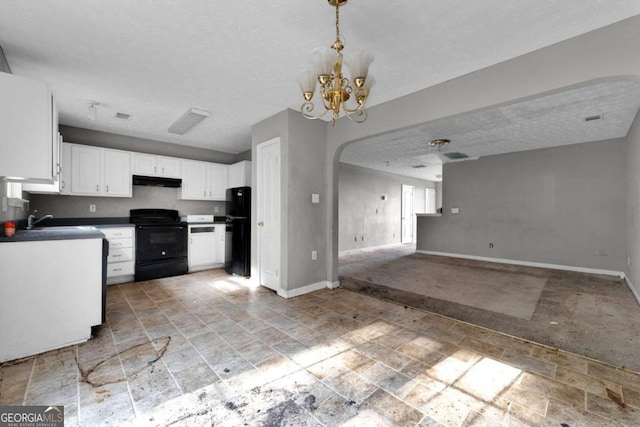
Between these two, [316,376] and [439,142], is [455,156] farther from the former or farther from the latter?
[316,376]

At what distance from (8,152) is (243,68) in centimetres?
194

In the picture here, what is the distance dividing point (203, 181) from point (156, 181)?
0.82 metres

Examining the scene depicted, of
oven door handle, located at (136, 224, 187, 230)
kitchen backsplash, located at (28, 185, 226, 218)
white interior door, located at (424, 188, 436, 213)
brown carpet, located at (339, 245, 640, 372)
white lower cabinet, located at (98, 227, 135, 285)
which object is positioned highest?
white interior door, located at (424, 188, 436, 213)

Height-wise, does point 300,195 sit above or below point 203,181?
below

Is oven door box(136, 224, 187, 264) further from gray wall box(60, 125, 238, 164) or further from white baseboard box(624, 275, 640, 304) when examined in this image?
white baseboard box(624, 275, 640, 304)

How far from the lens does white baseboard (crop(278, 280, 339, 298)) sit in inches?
142

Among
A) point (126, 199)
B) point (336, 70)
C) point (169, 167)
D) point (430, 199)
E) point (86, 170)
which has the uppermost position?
point (336, 70)

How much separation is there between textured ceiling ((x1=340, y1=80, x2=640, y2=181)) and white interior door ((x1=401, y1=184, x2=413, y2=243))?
115 inches

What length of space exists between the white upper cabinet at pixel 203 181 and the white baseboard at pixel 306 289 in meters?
2.88

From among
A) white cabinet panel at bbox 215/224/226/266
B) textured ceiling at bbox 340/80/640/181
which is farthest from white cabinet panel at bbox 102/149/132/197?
textured ceiling at bbox 340/80/640/181

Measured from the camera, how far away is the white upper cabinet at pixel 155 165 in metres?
4.74

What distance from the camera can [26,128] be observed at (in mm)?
2088

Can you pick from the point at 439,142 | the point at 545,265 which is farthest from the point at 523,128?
the point at 545,265

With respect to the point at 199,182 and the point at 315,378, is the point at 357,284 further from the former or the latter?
the point at 199,182
